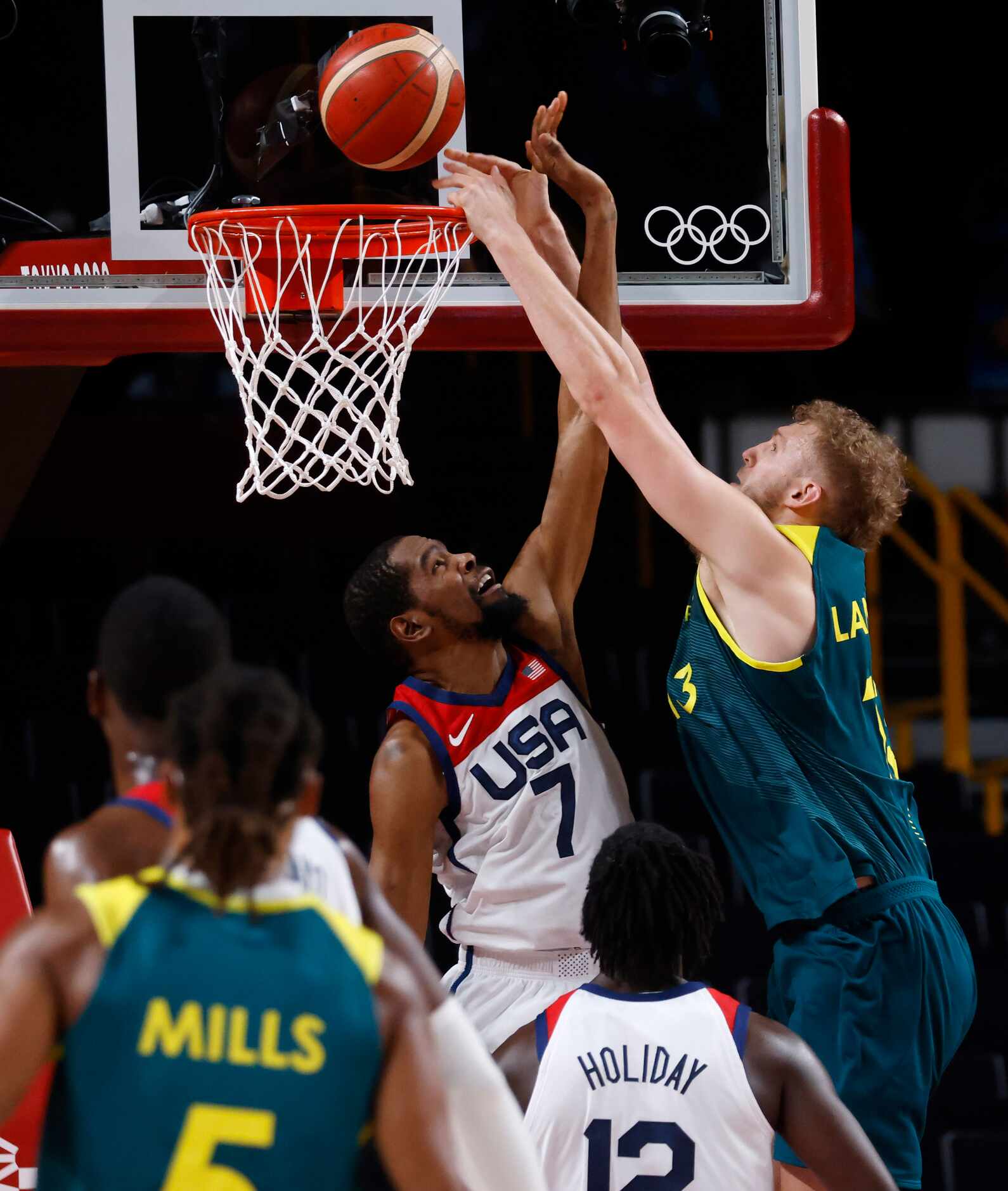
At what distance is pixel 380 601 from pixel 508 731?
1.46ft

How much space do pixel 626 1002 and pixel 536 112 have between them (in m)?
2.21

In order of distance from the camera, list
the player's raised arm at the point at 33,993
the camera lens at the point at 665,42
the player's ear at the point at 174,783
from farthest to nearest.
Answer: the camera lens at the point at 665,42, the player's ear at the point at 174,783, the player's raised arm at the point at 33,993

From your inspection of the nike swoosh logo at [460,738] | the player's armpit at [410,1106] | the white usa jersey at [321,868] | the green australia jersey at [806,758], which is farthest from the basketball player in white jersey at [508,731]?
the player's armpit at [410,1106]

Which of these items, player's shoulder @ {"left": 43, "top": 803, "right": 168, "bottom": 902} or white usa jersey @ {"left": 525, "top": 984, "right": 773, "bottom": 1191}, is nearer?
player's shoulder @ {"left": 43, "top": 803, "right": 168, "bottom": 902}

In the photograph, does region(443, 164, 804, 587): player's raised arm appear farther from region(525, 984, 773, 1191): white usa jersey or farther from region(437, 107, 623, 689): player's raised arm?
region(525, 984, 773, 1191): white usa jersey

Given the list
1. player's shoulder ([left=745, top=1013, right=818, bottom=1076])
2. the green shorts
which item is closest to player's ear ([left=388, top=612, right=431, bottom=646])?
the green shorts

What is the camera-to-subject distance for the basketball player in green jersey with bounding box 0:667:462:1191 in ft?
5.35

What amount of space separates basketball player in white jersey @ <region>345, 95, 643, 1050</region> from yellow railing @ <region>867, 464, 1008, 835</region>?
379 centimetres

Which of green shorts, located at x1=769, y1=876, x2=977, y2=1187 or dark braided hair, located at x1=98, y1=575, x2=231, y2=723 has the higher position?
dark braided hair, located at x1=98, y1=575, x2=231, y2=723

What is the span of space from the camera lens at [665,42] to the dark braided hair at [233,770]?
2723mm

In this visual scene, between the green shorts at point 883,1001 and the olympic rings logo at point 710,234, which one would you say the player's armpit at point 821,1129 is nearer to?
the green shorts at point 883,1001

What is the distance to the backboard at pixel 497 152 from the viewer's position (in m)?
3.76

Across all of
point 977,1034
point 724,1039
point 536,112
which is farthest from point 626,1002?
point 977,1034

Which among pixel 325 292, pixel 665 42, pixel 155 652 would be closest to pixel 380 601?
pixel 325 292
